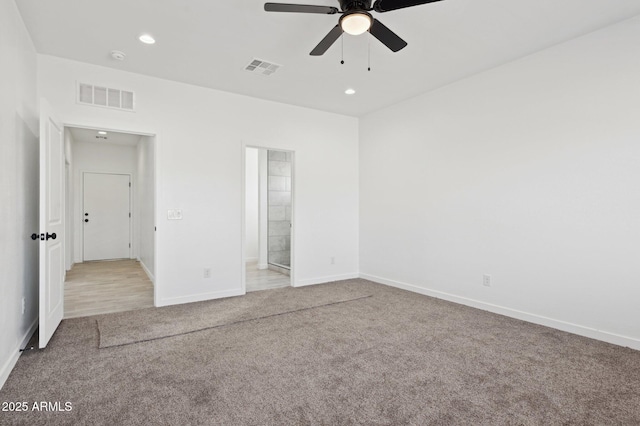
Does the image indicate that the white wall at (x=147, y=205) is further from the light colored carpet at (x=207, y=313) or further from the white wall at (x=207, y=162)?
the light colored carpet at (x=207, y=313)

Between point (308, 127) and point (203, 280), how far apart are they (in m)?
2.76

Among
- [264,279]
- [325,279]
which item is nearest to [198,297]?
[264,279]

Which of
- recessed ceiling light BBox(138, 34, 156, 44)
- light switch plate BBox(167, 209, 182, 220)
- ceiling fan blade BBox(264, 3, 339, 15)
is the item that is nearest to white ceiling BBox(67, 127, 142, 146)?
light switch plate BBox(167, 209, 182, 220)

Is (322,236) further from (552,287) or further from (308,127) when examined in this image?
(552,287)

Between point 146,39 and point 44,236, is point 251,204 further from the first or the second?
point 44,236

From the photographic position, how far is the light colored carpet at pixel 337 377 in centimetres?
194

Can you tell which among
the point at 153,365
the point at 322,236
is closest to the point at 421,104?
the point at 322,236

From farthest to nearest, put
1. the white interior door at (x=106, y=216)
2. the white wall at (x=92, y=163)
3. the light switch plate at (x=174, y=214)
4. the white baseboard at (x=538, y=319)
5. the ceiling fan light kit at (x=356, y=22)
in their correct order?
1. the white interior door at (x=106, y=216)
2. the white wall at (x=92, y=163)
3. the light switch plate at (x=174, y=214)
4. the white baseboard at (x=538, y=319)
5. the ceiling fan light kit at (x=356, y=22)

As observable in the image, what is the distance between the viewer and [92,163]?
25.1ft

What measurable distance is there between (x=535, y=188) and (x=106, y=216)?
842cm

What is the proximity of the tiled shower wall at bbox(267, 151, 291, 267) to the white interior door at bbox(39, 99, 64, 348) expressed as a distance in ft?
12.0

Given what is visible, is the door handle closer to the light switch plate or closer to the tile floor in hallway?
the light switch plate

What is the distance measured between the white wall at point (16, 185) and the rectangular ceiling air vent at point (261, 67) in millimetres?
1967

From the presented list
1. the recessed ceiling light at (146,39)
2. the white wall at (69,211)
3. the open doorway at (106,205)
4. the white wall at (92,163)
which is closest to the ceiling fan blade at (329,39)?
the recessed ceiling light at (146,39)
